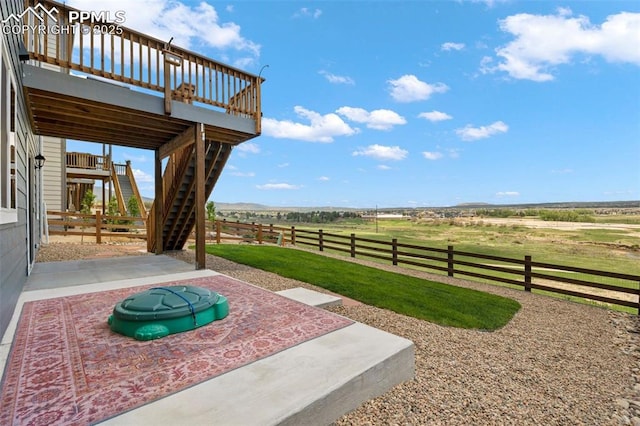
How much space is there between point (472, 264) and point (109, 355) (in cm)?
794

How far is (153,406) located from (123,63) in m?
4.98

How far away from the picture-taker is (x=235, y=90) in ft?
19.7

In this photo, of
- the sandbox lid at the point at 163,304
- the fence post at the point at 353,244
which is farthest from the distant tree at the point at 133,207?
the sandbox lid at the point at 163,304

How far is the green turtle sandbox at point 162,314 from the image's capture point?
2664mm

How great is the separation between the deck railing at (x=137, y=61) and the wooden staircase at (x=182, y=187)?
1119mm

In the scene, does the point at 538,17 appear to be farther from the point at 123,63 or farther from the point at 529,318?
the point at 123,63

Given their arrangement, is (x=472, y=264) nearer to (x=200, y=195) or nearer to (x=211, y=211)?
(x=200, y=195)

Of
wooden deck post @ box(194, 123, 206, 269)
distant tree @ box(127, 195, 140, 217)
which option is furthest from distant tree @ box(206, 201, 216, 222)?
wooden deck post @ box(194, 123, 206, 269)

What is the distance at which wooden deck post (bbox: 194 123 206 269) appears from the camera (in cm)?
562

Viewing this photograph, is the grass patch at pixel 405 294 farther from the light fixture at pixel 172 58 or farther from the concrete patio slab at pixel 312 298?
the light fixture at pixel 172 58

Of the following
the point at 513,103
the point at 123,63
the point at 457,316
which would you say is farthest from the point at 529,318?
the point at 513,103

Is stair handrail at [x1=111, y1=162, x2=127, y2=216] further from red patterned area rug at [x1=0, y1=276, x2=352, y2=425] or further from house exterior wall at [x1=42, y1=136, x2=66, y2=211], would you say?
red patterned area rug at [x1=0, y1=276, x2=352, y2=425]

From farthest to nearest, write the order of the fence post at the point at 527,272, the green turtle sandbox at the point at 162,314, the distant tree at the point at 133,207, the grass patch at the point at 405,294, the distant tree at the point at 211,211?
the distant tree at the point at 211,211 < the distant tree at the point at 133,207 < the fence post at the point at 527,272 < the grass patch at the point at 405,294 < the green turtle sandbox at the point at 162,314

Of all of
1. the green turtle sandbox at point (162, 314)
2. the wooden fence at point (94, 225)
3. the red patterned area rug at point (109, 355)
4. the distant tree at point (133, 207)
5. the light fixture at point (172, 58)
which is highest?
the light fixture at point (172, 58)
